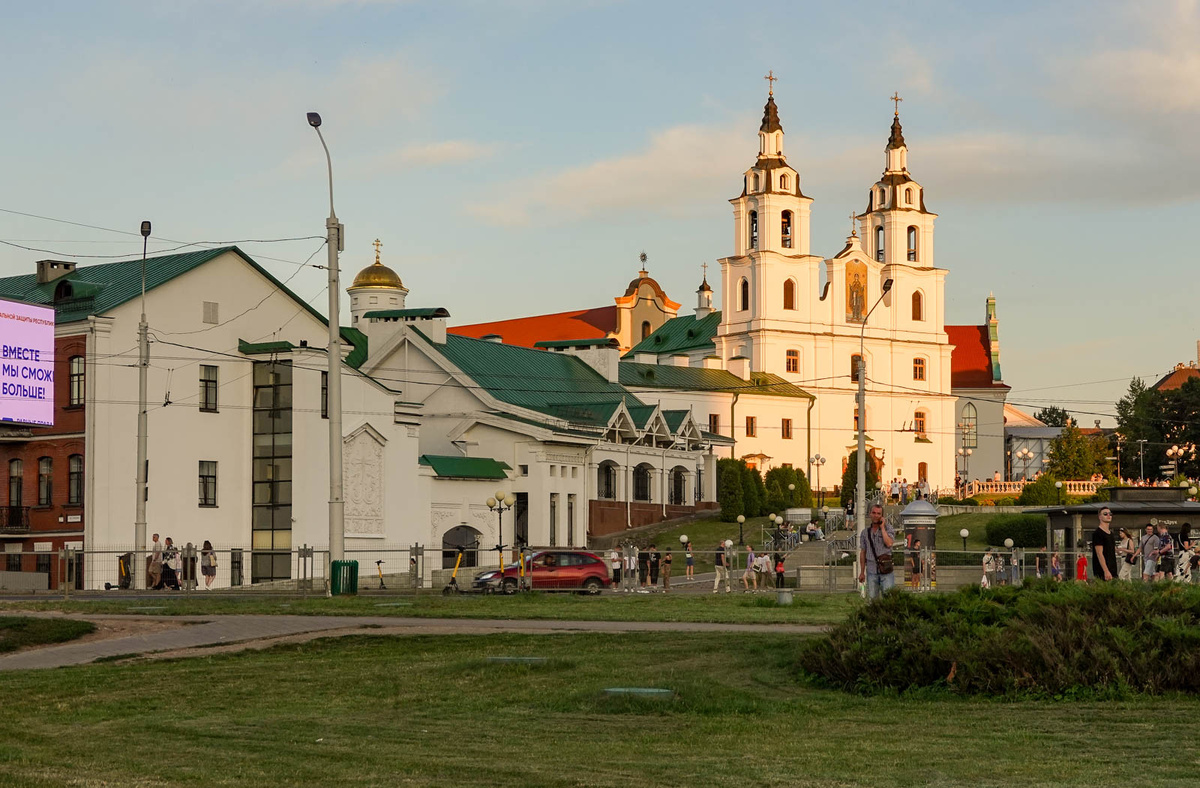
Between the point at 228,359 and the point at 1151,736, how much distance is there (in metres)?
50.6

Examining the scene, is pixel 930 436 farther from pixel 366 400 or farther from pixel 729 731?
pixel 729 731

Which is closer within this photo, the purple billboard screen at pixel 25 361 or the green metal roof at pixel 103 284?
the purple billboard screen at pixel 25 361

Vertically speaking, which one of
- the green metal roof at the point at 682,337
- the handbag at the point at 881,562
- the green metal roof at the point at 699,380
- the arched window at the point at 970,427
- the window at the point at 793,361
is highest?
the green metal roof at the point at 682,337

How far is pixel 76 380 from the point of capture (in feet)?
185

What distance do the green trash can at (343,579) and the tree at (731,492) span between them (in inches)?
2138

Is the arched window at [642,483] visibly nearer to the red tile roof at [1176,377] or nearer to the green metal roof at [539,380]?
the green metal roof at [539,380]

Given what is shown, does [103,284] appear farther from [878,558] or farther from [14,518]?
[878,558]

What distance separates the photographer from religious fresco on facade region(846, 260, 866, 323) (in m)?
122

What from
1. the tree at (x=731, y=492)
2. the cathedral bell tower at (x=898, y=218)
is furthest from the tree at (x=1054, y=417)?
the tree at (x=731, y=492)

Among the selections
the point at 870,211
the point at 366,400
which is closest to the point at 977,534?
the point at 366,400

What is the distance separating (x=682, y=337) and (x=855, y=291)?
13986 mm

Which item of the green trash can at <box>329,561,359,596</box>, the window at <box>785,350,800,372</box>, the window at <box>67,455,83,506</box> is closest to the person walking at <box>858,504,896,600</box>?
the green trash can at <box>329,561,359,596</box>

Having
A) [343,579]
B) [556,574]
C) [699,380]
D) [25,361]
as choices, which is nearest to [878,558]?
[343,579]

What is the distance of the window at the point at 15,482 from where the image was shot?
57.2 meters
